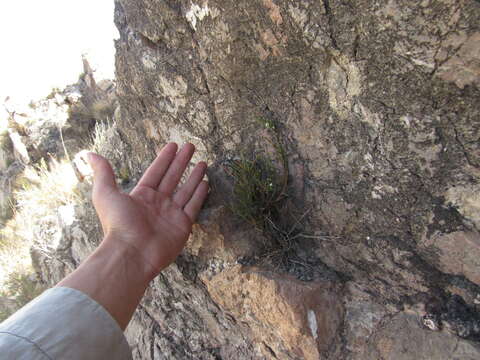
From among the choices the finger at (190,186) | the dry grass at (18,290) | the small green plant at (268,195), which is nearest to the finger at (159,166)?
the finger at (190,186)

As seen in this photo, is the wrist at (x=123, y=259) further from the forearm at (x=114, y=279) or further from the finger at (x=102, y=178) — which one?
the finger at (x=102, y=178)

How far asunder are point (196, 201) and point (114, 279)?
1.59 feet

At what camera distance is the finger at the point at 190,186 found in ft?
5.48

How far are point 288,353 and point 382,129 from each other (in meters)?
1.02

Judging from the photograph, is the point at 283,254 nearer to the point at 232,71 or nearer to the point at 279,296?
the point at 279,296

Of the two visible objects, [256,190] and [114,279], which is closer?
[114,279]

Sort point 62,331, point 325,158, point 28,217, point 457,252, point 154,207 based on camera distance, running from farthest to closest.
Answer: point 28,217, point 154,207, point 325,158, point 457,252, point 62,331

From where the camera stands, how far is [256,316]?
164 centimetres

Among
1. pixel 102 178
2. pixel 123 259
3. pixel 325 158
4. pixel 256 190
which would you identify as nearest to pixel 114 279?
pixel 123 259

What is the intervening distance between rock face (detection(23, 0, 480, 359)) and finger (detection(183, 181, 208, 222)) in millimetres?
47

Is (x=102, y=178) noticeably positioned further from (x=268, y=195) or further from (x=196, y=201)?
(x=268, y=195)

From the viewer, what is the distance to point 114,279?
1.39 meters

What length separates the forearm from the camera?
133 centimetres

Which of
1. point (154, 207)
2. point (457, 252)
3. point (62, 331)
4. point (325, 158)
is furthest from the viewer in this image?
point (154, 207)
